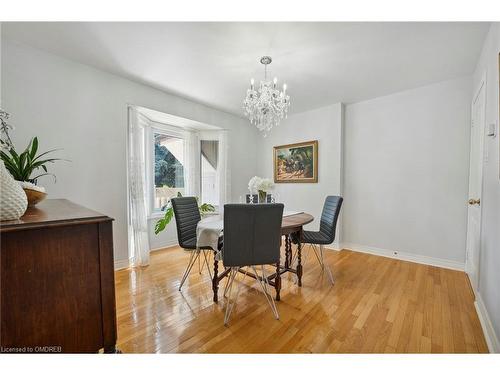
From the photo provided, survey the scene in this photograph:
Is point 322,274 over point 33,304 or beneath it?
beneath

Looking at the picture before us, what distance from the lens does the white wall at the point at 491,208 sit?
1.40 m

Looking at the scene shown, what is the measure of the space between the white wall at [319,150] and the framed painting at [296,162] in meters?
0.09

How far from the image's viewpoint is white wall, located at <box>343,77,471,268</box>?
2707 mm

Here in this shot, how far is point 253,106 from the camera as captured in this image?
2396 mm

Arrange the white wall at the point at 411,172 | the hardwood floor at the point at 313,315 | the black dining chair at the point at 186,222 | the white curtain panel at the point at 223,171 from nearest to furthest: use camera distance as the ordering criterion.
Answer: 1. the hardwood floor at the point at 313,315
2. the black dining chair at the point at 186,222
3. the white wall at the point at 411,172
4. the white curtain panel at the point at 223,171

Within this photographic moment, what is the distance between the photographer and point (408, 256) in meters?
3.05

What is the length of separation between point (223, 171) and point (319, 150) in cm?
182

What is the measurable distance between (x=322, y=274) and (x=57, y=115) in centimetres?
350

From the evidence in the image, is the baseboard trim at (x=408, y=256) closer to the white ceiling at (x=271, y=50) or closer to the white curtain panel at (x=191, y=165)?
the white ceiling at (x=271, y=50)

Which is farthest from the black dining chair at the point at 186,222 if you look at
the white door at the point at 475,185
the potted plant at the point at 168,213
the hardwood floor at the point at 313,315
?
the white door at the point at 475,185

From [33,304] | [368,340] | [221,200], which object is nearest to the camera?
[33,304]

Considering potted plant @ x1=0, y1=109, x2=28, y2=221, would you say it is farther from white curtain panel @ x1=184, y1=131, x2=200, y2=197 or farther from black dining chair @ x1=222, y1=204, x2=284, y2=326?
white curtain panel @ x1=184, y1=131, x2=200, y2=197
